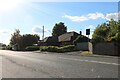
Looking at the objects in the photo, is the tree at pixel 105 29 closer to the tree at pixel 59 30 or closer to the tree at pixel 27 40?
the tree at pixel 27 40

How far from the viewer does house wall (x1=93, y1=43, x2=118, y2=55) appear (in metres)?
40.1

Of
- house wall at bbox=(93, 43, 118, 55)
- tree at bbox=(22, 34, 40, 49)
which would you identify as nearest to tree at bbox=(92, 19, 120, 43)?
house wall at bbox=(93, 43, 118, 55)

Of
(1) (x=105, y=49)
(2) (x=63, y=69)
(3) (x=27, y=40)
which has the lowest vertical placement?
(2) (x=63, y=69)

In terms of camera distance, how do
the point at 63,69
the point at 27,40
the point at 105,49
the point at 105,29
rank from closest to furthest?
the point at 63,69 → the point at 105,49 → the point at 105,29 → the point at 27,40

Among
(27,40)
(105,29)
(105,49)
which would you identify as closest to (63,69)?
(105,49)

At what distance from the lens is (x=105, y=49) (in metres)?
42.3

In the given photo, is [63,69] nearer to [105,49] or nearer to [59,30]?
[105,49]

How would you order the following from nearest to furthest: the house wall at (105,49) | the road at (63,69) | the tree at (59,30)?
the road at (63,69), the house wall at (105,49), the tree at (59,30)

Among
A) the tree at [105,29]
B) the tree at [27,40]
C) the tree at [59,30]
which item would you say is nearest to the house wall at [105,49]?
the tree at [105,29]

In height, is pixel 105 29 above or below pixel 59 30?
below

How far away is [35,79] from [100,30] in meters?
45.8

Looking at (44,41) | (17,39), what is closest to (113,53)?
(44,41)

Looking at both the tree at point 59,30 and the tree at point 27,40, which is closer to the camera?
the tree at point 27,40

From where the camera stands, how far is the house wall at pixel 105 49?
132ft
